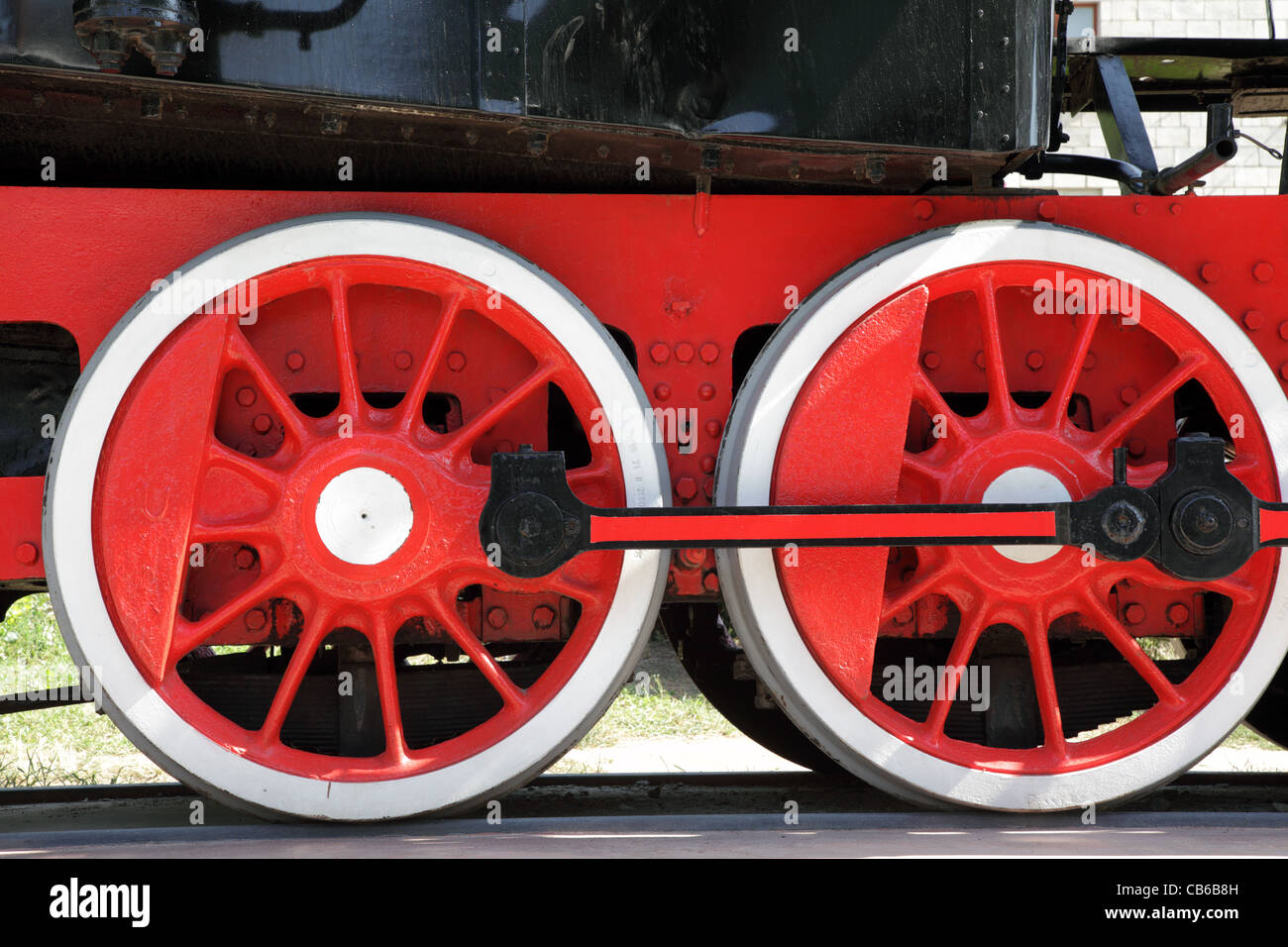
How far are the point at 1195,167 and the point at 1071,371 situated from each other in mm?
427

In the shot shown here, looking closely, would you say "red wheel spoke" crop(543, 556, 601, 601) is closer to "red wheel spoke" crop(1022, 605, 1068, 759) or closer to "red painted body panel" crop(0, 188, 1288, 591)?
"red painted body panel" crop(0, 188, 1288, 591)

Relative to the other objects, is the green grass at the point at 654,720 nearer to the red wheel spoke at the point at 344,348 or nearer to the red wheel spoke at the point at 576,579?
the red wheel spoke at the point at 576,579

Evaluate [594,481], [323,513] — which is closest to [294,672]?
[323,513]

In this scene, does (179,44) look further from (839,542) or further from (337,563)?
(839,542)

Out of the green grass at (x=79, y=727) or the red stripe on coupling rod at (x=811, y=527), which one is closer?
the red stripe on coupling rod at (x=811, y=527)

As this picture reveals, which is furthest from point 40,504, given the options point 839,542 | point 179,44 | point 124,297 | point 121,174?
point 839,542

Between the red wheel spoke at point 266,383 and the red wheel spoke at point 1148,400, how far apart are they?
4.62 ft

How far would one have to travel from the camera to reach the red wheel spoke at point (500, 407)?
2000mm

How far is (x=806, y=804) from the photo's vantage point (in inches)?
90.1

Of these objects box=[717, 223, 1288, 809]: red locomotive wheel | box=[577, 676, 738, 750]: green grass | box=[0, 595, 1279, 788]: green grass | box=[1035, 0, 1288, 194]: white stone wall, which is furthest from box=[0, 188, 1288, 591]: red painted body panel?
box=[1035, 0, 1288, 194]: white stone wall

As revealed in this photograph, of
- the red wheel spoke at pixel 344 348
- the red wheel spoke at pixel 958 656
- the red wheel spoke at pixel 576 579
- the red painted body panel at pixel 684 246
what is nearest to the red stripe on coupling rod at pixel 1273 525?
the red painted body panel at pixel 684 246

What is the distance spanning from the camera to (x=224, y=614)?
6.38 feet

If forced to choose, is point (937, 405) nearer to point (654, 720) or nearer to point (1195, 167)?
point (1195, 167)

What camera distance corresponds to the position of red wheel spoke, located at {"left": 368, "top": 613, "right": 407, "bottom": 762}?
194 centimetres
